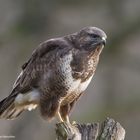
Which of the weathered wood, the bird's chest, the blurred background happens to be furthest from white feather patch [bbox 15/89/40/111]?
the blurred background

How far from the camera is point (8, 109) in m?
9.80

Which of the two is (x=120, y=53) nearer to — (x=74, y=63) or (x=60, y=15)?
(x=60, y=15)

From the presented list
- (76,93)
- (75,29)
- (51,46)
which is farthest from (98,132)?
(75,29)

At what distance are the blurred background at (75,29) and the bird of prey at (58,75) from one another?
19.7 feet

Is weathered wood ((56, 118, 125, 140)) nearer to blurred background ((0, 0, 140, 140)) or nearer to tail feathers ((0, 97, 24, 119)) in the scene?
tail feathers ((0, 97, 24, 119))

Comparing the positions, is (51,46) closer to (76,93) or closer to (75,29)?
(76,93)

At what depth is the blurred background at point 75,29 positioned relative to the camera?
1627 cm

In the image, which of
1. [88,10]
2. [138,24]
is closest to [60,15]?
[88,10]

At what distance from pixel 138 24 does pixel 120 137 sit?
822 centimetres

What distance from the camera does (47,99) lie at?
9.62 meters

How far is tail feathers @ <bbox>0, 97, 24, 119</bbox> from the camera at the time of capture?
32.1 ft

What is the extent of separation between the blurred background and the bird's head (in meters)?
6.38

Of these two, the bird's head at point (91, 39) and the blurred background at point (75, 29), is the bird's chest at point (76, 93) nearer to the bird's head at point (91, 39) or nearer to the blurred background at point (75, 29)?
the bird's head at point (91, 39)

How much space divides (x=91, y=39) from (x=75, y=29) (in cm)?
790
